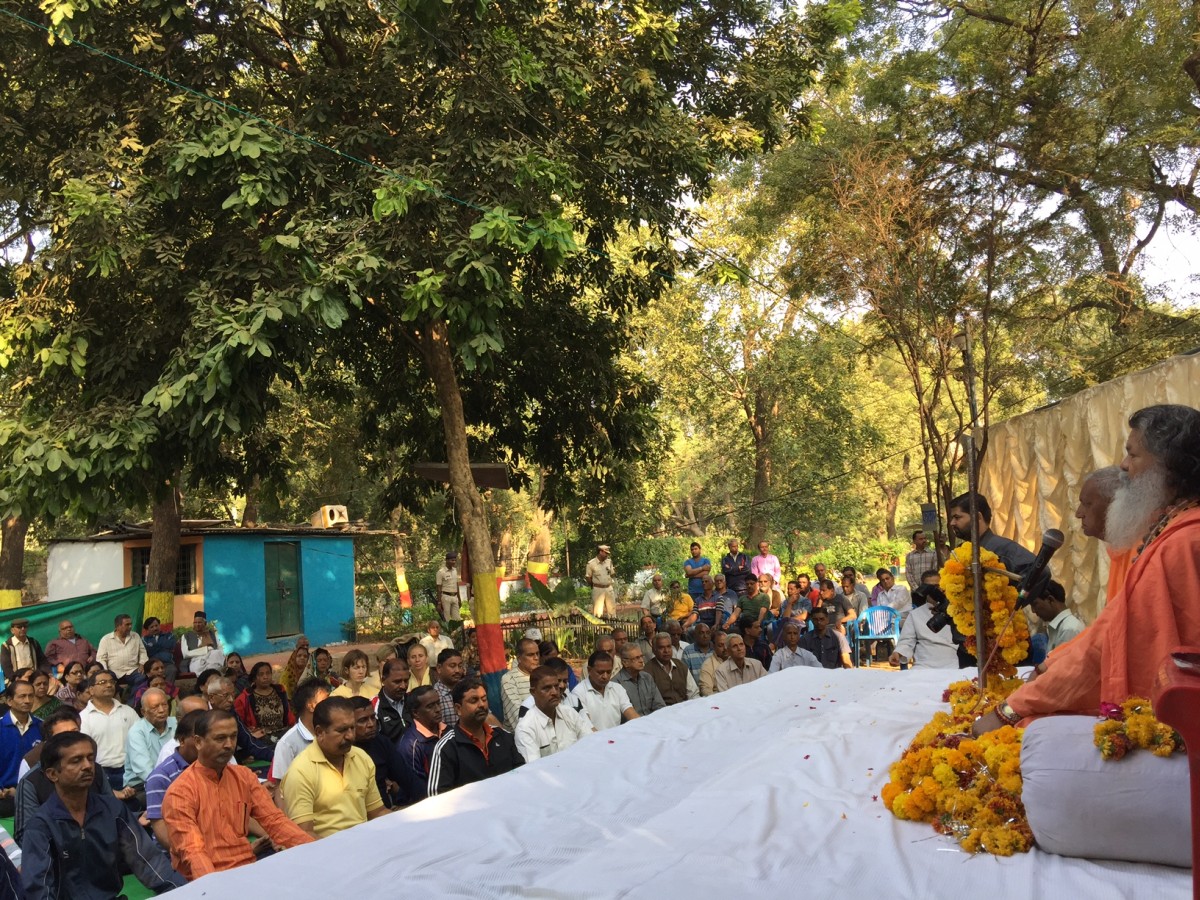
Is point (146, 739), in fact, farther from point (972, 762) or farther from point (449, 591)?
point (449, 591)

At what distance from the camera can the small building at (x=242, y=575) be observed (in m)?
19.4

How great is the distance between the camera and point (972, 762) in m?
3.50

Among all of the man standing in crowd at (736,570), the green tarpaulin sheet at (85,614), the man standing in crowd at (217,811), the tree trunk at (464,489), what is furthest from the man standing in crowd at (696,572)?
the man standing in crowd at (217,811)

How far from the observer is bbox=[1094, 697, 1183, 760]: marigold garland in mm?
2803

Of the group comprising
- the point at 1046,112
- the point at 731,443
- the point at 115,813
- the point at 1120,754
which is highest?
the point at 1046,112

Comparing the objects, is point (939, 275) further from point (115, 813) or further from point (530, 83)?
point (115, 813)

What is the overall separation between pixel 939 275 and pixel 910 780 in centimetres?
1233

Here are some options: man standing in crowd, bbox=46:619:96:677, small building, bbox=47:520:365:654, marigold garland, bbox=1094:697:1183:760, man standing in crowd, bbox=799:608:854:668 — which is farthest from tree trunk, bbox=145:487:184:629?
marigold garland, bbox=1094:697:1183:760

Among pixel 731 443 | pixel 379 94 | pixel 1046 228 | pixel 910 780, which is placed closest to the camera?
pixel 910 780

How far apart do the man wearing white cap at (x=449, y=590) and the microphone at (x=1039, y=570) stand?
38.7ft

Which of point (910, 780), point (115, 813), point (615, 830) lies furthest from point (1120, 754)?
point (115, 813)

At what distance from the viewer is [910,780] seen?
11.6ft

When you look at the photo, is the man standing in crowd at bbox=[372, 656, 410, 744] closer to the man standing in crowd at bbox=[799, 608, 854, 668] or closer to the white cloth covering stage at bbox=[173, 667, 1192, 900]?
the white cloth covering stage at bbox=[173, 667, 1192, 900]

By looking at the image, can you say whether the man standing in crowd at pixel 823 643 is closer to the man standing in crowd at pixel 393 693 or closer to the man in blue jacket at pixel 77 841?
the man standing in crowd at pixel 393 693
